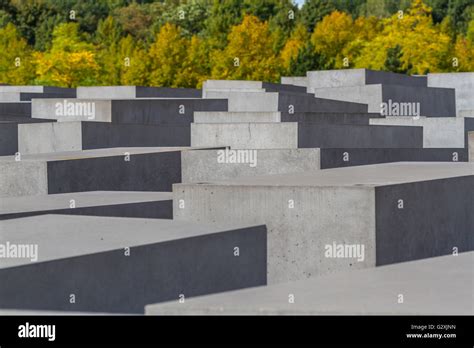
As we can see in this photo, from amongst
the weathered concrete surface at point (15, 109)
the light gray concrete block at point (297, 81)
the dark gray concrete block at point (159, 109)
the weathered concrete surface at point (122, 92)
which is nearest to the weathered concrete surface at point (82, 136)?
the dark gray concrete block at point (159, 109)

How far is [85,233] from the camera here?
9.18 metres

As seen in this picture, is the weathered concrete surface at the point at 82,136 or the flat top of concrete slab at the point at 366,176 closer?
the flat top of concrete slab at the point at 366,176

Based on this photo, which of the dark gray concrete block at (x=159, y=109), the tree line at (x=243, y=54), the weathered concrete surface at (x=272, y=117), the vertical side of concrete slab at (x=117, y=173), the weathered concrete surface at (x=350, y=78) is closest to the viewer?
the vertical side of concrete slab at (x=117, y=173)

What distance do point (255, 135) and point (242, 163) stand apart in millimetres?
3175

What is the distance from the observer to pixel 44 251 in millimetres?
8320

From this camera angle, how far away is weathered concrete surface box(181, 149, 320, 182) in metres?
15.8

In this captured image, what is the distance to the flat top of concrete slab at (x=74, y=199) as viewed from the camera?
11.5 meters

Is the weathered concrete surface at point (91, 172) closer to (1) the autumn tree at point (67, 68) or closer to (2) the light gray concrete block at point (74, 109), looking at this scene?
(2) the light gray concrete block at point (74, 109)

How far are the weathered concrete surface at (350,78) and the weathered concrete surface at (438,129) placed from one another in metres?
7.92

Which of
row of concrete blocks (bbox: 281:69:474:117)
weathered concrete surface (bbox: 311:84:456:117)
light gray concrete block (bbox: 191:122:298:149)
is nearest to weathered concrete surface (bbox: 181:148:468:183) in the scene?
light gray concrete block (bbox: 191:122:298:149)

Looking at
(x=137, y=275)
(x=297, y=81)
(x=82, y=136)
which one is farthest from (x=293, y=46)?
(x=137, y=275)

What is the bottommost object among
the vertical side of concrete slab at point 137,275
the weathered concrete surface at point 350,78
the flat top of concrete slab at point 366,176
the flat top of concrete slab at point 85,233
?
the vertical side of concrete slab at point 137,275

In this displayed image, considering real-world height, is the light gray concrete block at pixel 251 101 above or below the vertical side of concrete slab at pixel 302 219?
above
